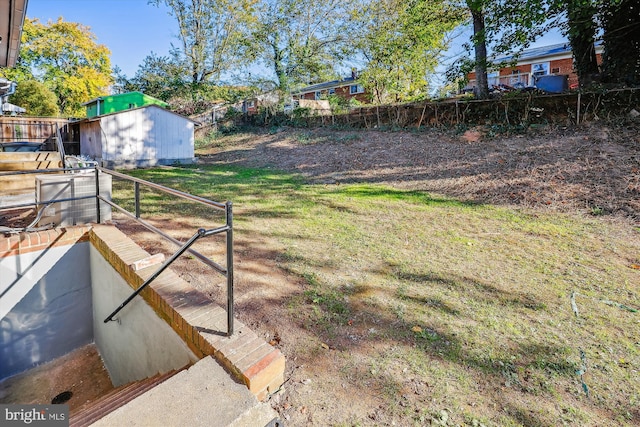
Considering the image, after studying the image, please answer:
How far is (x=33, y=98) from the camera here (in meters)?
24.0

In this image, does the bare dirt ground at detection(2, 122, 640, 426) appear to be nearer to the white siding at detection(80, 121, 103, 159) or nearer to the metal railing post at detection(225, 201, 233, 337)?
the metal railing post at detection(225, 201, 233, 337)

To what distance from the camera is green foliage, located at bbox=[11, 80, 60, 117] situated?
78.7 feet

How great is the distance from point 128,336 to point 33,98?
29.4 metres

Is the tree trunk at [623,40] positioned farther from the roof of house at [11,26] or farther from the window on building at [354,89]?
the window on building at [354,89]

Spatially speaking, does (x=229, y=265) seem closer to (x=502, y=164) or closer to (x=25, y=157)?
(x=502, y=164)

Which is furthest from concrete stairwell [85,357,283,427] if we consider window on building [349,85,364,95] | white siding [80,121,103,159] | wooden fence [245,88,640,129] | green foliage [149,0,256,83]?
window on building [349,85,364,95]

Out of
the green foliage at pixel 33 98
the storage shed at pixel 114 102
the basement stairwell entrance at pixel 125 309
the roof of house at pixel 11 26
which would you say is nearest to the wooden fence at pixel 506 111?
the basement stairwell entrance at pixel 125 309

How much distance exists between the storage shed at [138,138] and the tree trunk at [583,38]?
44.6 ft

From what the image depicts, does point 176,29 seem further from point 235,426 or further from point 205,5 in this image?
point 235,426

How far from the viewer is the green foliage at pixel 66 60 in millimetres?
27281

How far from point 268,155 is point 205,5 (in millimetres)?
16343

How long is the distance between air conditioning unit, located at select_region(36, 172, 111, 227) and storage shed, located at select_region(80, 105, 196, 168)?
389 inches

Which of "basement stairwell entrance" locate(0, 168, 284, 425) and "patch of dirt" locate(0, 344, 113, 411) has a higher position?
"basement stairwell entrance" locate(0, 168, 284, 425)

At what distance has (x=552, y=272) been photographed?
3.36 m
